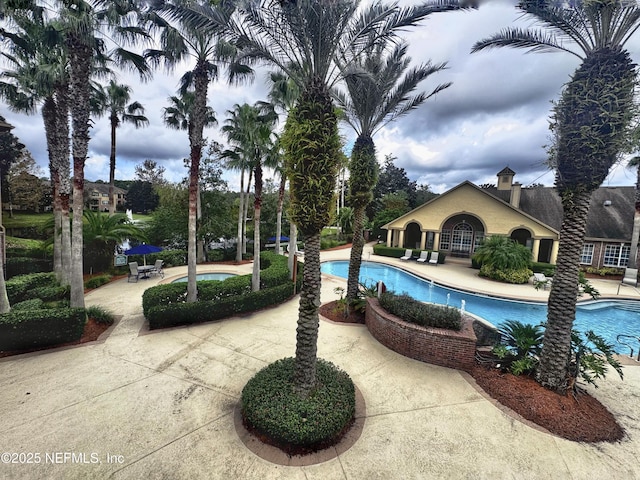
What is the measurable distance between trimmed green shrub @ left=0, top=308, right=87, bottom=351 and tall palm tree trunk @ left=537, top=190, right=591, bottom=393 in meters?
12.7

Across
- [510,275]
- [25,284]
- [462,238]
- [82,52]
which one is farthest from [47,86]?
[462,238]

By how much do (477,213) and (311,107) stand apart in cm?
2286

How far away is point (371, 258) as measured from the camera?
1011 inches

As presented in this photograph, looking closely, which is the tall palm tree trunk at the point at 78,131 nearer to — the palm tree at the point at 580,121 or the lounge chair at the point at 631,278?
the palm tree at the point at 580,121

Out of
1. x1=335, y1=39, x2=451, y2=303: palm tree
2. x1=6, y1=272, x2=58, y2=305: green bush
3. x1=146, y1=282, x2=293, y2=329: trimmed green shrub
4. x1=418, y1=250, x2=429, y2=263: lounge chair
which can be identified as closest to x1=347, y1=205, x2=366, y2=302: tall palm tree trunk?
x1=335, y1=39, x2=451, y2=303: palm tree

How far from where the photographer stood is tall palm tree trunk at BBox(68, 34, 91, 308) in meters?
8.15

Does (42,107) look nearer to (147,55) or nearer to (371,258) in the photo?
(147,55)

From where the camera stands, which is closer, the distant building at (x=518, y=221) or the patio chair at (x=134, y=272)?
the patio chair at (x=134, y=272)

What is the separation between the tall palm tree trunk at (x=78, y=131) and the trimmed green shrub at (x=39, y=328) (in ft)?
5.16

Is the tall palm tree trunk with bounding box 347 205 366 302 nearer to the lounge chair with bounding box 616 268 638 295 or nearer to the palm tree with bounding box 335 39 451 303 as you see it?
the palm tree with bounding box 335 39 451 303

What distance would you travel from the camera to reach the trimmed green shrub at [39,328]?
7422mm

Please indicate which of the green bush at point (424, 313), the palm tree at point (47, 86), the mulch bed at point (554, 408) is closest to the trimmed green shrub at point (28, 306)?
the palm tree at point (47, 86)

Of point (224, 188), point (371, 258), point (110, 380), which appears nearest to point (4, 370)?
point (110, 380)

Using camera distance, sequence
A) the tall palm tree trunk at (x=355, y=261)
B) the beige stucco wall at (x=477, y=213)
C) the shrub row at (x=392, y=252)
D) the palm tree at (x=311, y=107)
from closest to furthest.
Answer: the palm tree at (x=311, y=107) → the tall palm tree trunk at (x=355, y=261) → the beige stucco wall at (x=477, y=213) → the shrub row at (x=392, y=252)
